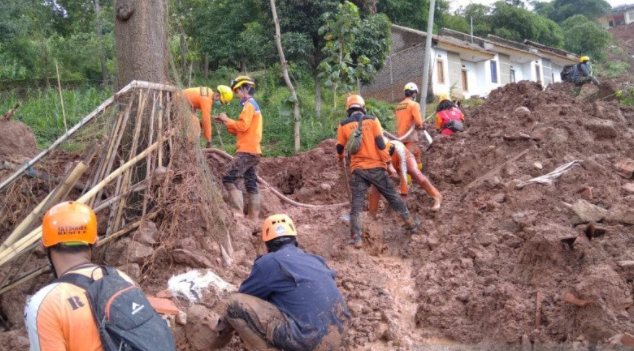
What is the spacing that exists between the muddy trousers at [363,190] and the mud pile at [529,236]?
0.59 meters

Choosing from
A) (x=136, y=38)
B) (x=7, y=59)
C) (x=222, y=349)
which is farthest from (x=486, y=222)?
(x=7, y=59)

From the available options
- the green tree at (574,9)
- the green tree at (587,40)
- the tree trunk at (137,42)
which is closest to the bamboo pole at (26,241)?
the tree trunk at (137,42)

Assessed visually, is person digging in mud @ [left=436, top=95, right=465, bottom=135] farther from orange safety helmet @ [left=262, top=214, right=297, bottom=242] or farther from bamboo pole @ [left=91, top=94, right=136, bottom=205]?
orange safety helmet @ [left=262, top=214, right=297, bottom=242]

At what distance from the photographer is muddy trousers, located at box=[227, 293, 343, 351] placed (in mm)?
4426

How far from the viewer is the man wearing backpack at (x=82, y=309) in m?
2.70

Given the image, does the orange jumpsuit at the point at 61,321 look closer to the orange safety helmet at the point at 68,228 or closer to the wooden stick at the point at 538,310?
the orange safety helmet at the point at 68,228

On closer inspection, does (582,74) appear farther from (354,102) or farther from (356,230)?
(356,230)

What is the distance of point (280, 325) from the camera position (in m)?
4.41

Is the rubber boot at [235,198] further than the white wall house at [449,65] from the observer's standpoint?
No

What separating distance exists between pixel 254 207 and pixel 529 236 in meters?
3.24

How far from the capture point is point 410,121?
9312mm

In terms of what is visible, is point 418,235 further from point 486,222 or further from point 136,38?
point 136,38

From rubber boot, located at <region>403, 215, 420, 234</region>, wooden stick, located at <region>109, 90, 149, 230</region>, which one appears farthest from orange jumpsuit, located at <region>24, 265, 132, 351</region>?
rubber boot, located at <region>403, 215, 420, 234</region>

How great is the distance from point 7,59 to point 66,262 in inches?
731
